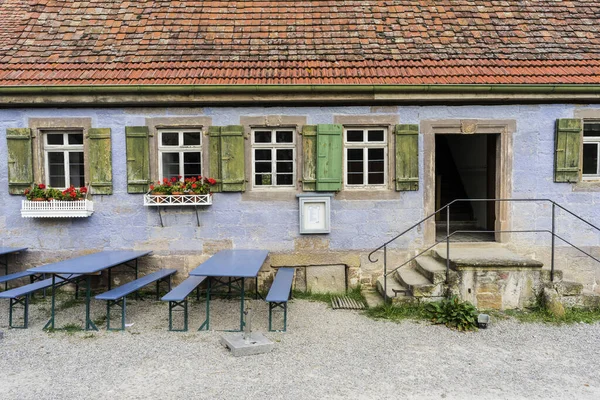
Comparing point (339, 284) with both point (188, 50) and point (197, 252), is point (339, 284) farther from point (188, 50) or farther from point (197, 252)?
point (188, 50)

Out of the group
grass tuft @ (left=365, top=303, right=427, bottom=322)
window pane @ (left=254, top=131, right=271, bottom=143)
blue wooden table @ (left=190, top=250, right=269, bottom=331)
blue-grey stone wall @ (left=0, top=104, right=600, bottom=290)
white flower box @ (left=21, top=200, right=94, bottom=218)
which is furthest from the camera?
window pane @ (left=254, top=131, right=271, bottom=143)

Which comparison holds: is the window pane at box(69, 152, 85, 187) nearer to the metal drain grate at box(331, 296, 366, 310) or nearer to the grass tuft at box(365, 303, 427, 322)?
the metal drain grate at box(331, 296, 366, 310)

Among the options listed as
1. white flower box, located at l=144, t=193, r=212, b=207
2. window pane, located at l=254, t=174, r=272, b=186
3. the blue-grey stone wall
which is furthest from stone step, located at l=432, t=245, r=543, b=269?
white flower box, located at l=144, t=193, r=212, b=207

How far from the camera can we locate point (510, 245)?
7.20 m

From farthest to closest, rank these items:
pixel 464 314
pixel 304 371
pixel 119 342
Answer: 1. pixel 464 314
2. pixel 119 342
3. pixel 304 371

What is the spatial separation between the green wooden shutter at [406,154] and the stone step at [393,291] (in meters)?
1.54

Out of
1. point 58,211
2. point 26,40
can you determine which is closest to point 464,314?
point 58,211

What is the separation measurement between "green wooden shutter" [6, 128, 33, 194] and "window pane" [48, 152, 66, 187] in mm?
320

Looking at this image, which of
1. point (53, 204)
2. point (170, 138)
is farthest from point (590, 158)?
point (53, 204)

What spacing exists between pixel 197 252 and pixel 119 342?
2338mm

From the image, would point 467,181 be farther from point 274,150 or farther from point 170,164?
point 170,164

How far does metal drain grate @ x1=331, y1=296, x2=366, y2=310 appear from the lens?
20.8 ft

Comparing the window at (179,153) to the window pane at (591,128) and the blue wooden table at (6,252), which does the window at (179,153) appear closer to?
the blue wooden table at (6,252)

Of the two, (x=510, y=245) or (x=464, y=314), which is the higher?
(x=510, y=245)
